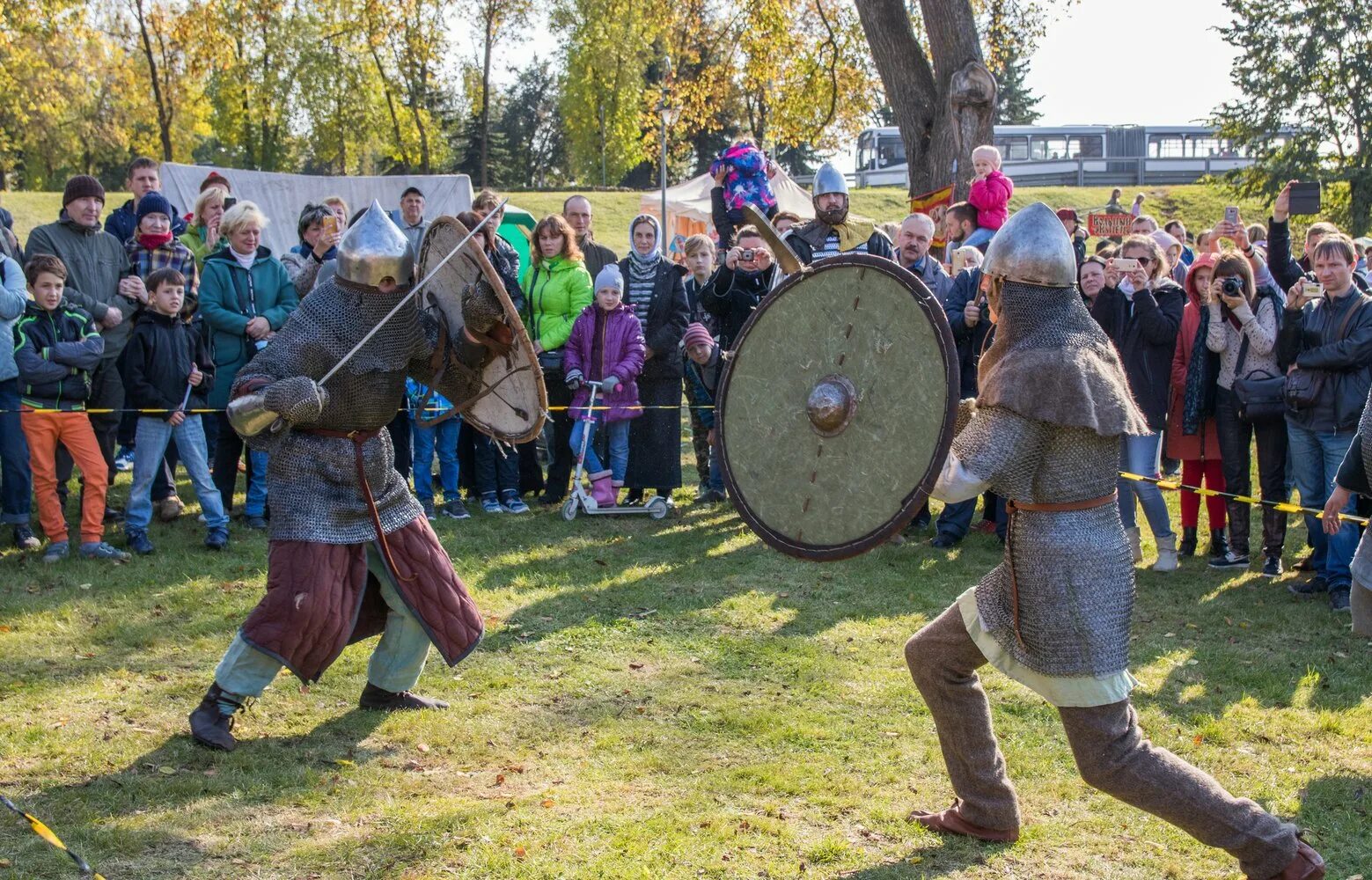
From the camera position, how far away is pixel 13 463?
270 inches

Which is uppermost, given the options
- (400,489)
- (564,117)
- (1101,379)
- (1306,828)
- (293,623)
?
(564,117)

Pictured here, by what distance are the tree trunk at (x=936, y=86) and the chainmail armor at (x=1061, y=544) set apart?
834 centimetres

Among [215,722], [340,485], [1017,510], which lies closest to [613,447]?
[340,485]

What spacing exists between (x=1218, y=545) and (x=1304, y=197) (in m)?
2.34

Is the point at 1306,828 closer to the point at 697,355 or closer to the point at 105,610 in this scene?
the point at 697,355

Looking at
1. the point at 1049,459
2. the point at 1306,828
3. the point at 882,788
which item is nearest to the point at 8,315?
the point at 882,788

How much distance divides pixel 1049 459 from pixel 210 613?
4.14m

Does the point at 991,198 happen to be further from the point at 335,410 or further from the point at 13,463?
the point at 13,463

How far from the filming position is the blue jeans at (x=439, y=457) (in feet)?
26.0

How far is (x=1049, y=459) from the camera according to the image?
3.28 meters

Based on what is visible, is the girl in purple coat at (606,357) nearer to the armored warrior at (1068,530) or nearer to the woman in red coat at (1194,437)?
the woman in red coat at (1194,437)

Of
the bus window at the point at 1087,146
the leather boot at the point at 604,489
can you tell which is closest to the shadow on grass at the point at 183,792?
the leather boot at the point at 604,489

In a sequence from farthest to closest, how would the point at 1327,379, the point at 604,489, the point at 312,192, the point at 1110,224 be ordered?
the point at 312,192
the point at 1110,224
the point at 604,489
the point at 1327,379

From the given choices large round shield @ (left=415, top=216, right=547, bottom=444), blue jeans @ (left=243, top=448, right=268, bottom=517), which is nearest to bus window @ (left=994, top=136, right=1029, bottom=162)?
blue jeans @ (left=243, top=448, right=268, bottom=517)
